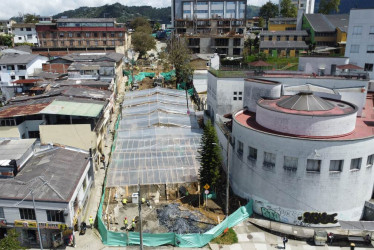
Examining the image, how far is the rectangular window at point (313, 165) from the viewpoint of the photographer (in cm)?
2847

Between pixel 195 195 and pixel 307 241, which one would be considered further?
pixel 195 195

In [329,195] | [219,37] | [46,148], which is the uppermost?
[219,37]

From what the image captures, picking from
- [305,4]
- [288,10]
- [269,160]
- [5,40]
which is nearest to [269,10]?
[305,4]

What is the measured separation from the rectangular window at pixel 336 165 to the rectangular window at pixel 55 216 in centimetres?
2423

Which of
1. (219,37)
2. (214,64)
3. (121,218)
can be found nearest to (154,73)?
(214,64)

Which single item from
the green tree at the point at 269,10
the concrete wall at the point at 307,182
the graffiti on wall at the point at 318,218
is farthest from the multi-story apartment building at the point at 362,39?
the green tree at the point at 269,10

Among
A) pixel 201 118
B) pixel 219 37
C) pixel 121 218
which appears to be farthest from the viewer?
pixel 219 37

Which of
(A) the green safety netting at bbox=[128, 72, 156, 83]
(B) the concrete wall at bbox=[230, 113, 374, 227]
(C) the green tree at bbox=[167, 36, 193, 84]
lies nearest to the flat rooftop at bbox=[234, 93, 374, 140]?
(B) the concrete wall at bbox=[230, 113, 374, 227]

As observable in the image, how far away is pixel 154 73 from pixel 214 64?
2091cm

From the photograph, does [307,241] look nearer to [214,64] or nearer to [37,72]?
[214,64]

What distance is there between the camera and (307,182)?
1140 inches

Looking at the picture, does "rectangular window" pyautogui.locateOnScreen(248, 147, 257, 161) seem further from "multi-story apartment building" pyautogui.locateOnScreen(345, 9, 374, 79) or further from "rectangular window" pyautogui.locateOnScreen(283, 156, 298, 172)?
"multi-story apartment building" pyautogui.locateOnScreen(345, 9, 374, 79)

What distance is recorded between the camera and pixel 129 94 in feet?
222

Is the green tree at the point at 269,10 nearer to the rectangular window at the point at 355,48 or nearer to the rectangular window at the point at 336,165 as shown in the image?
the rectangular window at the point at 355,48
